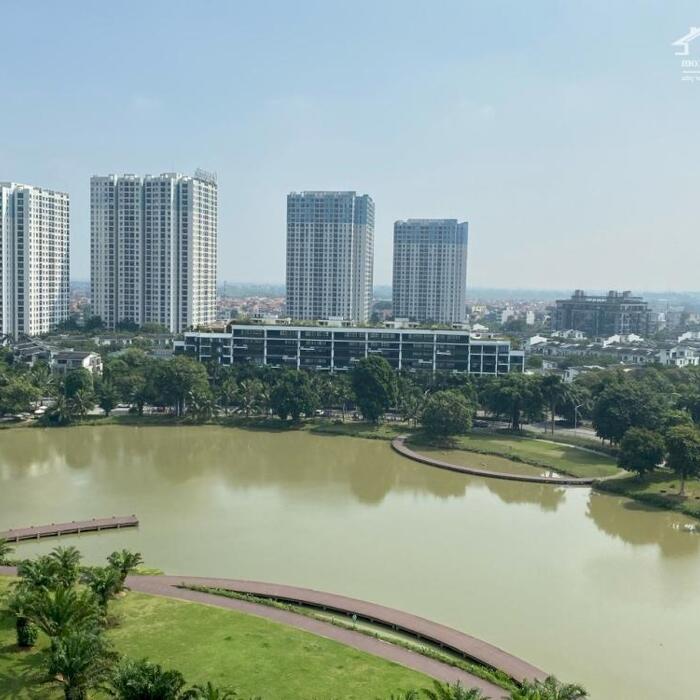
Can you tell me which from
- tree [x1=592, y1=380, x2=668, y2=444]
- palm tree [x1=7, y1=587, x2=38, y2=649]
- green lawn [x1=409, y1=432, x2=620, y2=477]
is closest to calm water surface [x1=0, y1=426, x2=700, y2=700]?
green lawn [x1=409, y1=432, x2=620, y2=477]

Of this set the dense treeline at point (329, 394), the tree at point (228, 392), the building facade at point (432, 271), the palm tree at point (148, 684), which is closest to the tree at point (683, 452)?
the dense treeline at point (329, 394)

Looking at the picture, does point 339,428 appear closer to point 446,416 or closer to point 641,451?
point 446,416

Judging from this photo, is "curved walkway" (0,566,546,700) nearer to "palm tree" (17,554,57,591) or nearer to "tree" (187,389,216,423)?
"palm tree" (17,554,57,591)

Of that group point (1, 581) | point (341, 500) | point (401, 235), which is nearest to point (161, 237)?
A: point (401, 235)

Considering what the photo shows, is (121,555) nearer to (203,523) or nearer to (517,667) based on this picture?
(203,523)

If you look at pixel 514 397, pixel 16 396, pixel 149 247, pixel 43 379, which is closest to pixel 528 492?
pixel 514 397

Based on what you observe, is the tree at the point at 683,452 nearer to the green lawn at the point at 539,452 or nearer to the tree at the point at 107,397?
the green lawn at the point at 539,452
